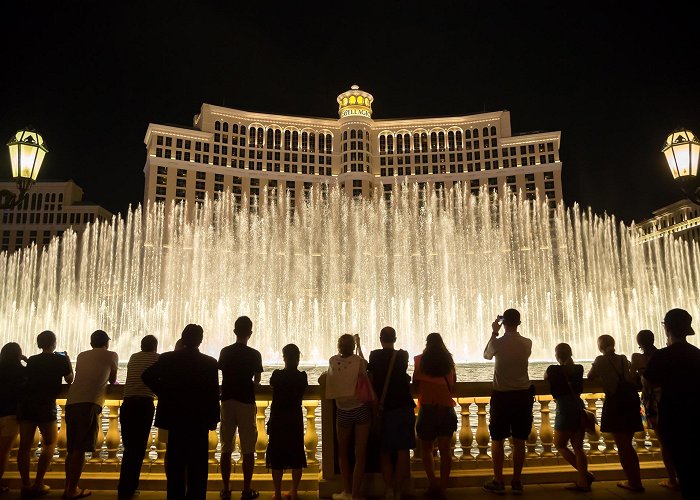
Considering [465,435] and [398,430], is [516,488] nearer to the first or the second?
[465,435]

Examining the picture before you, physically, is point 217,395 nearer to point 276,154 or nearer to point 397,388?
point 397,388

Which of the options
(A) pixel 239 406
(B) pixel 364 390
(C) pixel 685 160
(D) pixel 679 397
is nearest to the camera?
(D) pixel 679 397

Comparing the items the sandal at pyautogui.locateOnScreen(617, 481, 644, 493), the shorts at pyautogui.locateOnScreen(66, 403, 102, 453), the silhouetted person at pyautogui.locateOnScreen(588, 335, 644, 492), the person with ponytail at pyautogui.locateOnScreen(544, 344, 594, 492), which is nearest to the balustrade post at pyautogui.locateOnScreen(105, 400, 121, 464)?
the shorts at pyautogui.locateOnScreen(66, 403, 102, 453)

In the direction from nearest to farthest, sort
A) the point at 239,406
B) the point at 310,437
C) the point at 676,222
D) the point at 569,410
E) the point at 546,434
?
the point at 239,406, the point at 569,410, the point at 310,437, the point at 546,434, the point at 676,222

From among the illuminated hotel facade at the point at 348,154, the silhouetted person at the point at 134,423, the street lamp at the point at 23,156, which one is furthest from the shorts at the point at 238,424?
the illuminated hotel facade at the point at 348,154

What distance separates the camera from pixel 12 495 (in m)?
5.33

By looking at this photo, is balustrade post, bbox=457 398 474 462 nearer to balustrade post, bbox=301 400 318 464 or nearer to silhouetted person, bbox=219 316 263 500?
balustrade post, bbox=301 400 318 464

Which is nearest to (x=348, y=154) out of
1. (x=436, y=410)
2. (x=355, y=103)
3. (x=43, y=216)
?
(x=355, y=103)

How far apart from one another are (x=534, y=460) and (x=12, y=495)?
5.39 meters

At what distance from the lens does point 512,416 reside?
5312 mm

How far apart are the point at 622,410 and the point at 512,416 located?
1095 mm

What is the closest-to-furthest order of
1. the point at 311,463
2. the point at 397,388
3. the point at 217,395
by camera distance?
the point at 217,395
the point at 397,388
the point at 311,463

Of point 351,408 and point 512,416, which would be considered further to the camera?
point 512,416

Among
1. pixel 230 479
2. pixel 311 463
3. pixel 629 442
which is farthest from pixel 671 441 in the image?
pixel 230 479
